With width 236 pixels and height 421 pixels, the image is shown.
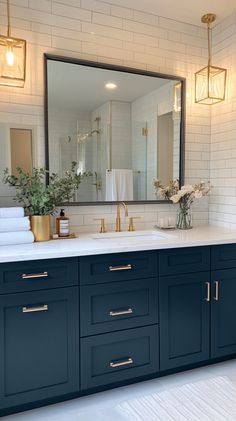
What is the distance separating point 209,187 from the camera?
9.65 ft

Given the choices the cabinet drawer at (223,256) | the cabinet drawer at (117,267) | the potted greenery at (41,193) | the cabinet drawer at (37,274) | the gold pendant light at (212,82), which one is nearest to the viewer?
the cabinet drawer at (37,274)

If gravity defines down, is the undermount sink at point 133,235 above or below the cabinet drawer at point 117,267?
above

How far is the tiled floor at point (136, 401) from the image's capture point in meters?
1.79

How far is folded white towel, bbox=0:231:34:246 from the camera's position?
1.92 metres

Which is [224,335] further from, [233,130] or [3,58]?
[3,58]

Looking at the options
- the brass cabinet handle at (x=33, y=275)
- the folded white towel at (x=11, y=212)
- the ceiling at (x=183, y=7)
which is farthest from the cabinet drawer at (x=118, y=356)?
the ceiling at (x=183, y=7)

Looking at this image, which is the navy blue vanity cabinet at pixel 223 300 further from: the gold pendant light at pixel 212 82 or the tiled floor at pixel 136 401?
the gold pendant light at pixel 212 82

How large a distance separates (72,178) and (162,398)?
1568 mm

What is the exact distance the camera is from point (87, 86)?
8.02ft

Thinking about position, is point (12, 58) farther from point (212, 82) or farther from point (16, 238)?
point (212, 82)

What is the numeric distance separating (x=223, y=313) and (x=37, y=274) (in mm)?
1367

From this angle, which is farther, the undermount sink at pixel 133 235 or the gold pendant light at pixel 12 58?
the undermount sink at pixel 133 235

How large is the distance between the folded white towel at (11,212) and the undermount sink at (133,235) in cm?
56

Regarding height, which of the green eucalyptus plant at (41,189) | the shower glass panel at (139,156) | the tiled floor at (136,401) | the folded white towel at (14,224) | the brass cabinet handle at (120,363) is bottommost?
the tiled floor at (136,401)
